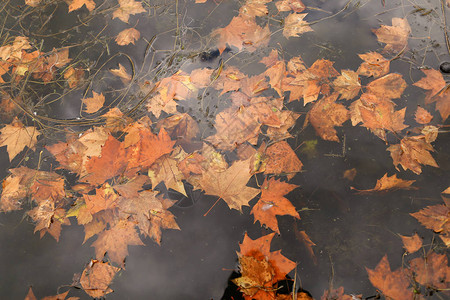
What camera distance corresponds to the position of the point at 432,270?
131 cm

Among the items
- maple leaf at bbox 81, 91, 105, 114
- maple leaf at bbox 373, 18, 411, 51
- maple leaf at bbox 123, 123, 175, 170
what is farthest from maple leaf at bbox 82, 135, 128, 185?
maple leaf at bbox 373, 18, 411, 51

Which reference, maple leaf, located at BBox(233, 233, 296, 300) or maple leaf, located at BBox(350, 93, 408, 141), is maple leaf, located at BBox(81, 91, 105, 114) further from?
maple leaf, located at BBox(350, 93, 408, 141)

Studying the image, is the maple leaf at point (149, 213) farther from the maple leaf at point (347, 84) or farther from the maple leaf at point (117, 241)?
the maple leaf at point (347, 84)

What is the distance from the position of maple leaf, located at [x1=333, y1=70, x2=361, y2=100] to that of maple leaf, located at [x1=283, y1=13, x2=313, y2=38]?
362 mm

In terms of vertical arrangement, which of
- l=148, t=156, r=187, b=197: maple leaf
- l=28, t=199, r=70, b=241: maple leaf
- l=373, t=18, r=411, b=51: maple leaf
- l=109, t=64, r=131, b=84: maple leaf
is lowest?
l=28, t=199, r=70, b=241: maple leaf

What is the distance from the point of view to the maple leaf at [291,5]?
6.24 ft

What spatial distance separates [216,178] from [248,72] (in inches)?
25.2

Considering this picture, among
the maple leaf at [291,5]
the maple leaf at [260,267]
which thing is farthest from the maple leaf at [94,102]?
the maple leaf at [291,5]

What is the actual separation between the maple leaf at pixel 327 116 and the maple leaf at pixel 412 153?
10.6 inches

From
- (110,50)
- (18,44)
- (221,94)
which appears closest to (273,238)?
(221,94)

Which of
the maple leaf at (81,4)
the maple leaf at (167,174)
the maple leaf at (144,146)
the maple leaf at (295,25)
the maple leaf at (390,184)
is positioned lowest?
the maple leaf at (390,184)

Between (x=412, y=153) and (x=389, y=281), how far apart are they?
61 centimetres

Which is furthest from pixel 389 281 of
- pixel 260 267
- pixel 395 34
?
pixel 395 34

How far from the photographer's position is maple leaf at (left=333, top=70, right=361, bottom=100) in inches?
64.6
